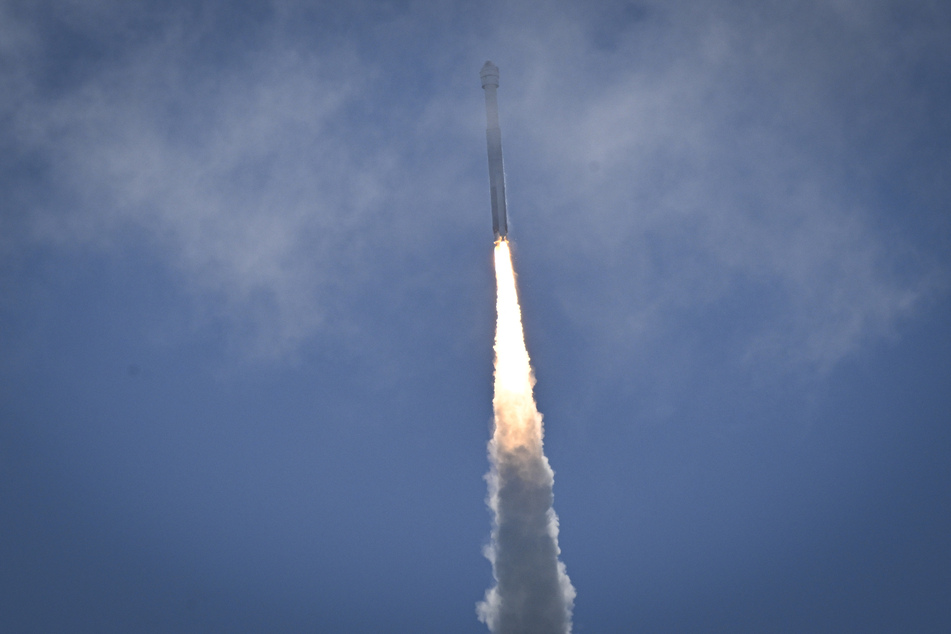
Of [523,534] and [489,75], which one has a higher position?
[489,75]

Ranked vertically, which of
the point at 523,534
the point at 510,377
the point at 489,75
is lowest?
the point at 523,534

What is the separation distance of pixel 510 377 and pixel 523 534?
38.6 feet

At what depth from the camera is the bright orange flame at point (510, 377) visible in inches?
2655

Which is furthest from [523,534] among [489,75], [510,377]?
[489,75]

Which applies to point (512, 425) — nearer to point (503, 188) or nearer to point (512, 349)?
point (512, 349)

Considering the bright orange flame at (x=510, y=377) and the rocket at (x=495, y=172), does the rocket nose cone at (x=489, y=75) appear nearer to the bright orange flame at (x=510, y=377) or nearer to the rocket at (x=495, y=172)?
the rocket at (x=495, y=172)

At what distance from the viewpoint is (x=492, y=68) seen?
69.6 m

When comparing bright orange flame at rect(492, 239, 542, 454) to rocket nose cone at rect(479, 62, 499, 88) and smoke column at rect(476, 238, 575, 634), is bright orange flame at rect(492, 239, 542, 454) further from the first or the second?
rocket nose cone at rect(479, 62, 499, 88)

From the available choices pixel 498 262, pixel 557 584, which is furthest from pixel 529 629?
pixel 498 262

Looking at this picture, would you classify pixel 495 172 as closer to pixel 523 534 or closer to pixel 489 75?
pixel 489 75

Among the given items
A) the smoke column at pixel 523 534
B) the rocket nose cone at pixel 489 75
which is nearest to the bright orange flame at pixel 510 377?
the smoke column at pixel 523 534

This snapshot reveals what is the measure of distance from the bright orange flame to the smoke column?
0.07 meters

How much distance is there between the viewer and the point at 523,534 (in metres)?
64.2

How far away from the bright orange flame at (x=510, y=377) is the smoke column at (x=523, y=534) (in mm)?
70
